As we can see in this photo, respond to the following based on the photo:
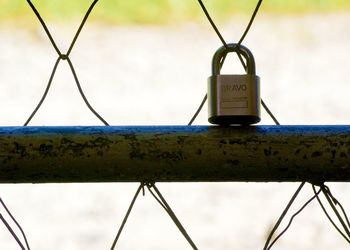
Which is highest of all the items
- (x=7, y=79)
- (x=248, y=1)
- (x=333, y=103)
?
(x=248, y=1)

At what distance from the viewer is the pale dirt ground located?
1.47 metres

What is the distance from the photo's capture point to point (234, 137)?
0.82m

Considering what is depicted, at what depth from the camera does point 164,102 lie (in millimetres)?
2133

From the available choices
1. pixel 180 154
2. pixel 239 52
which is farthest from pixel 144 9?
pixel 180 154

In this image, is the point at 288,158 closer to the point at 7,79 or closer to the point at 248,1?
the point at 248,1

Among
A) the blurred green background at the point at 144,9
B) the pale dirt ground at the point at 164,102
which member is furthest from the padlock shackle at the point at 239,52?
the blurred green background at the point at 144,9

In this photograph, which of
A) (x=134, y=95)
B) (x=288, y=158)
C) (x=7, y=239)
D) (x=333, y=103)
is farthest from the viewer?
(x=134, y=95)

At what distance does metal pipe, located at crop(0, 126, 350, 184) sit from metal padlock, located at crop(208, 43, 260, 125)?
0.05 feet

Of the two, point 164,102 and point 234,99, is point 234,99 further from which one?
point 164,102

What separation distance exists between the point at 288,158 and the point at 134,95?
141cm

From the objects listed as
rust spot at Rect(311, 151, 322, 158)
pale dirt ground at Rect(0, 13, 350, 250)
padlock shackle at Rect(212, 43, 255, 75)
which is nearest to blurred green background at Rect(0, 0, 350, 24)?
pale dirt ground at Rect(0, 13, 350, 250)

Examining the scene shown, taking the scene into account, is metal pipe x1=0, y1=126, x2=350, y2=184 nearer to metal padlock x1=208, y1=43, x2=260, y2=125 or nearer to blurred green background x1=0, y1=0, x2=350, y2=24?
metal padlock x1=208, y1=43, x2=260, y2=125

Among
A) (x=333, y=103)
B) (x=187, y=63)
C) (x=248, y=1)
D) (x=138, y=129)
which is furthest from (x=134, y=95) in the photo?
(x=138, y=129)

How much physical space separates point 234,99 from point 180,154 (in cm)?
10
